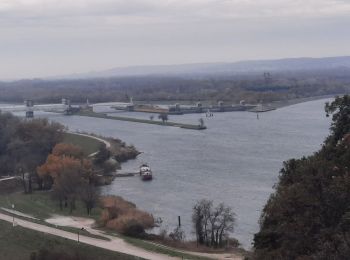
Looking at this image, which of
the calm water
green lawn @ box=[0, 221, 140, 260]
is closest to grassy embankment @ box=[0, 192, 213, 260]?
green lawn @ box=[0, 221, 140, 260]

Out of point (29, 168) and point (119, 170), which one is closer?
point (29, 168)

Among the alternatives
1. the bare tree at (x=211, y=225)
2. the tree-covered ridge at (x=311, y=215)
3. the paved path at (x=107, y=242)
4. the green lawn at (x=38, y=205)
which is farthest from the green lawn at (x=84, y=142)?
the tree-covered ridge at (x=311, y=215)

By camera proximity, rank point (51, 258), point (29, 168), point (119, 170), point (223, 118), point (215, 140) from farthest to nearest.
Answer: point (223, 118), point (215, 140), point (119, 170), point (29, 168), point (51, 258)

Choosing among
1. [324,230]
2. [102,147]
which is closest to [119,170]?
[102,147]

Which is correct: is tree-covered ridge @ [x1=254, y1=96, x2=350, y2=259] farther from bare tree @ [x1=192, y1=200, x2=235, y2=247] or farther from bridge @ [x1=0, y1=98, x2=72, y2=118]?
bridge @ [x1=0, y1=98, x2=72, y2=118]

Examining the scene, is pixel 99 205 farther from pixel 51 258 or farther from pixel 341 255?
pixel 341 255

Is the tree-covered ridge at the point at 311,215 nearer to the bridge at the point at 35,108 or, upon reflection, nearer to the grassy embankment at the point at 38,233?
the grassy embankment at the point at 38,233

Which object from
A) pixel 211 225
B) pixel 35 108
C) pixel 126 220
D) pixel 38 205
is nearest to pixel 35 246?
pixel 126 220
